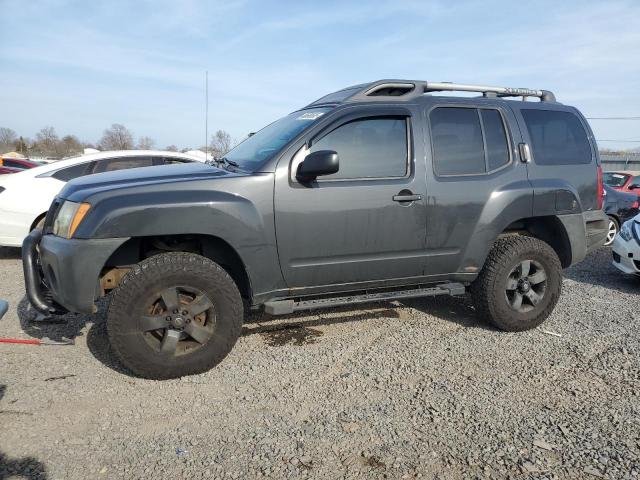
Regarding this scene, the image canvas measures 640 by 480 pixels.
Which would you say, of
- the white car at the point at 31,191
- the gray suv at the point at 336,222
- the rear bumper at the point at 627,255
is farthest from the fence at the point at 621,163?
the white car at the point at 31,191

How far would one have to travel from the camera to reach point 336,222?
3.53 m

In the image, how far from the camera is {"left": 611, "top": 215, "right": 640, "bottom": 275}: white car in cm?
586

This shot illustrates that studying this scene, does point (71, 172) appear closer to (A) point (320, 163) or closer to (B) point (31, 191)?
(B) point (31, 191)

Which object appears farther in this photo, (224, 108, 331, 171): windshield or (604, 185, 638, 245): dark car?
(604, 185, 638, 245): dark car

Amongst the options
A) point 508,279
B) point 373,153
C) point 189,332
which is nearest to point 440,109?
point 373,153

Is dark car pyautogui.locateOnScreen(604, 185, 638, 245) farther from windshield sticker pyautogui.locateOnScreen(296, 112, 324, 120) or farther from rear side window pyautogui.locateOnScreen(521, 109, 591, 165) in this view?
windshield sticker pyautogui.locateOnScreen(296, 112, 324, 120)

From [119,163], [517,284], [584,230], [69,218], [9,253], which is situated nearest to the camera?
[69,218]

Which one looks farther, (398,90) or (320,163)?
(398,90)

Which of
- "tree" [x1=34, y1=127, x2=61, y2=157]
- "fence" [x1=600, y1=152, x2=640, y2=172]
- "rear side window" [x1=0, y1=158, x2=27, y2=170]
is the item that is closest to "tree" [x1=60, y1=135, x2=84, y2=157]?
"tree" [x1=34, y1=127, x2=61, y2=157]

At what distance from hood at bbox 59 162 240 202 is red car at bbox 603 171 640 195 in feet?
40.7

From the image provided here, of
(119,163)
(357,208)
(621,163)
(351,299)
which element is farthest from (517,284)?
(621,163)

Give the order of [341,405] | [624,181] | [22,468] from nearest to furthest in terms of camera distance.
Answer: [22,468] → [341,405] → [624,181]

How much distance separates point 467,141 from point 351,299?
164 centimetres

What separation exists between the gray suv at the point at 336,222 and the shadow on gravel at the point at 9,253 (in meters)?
4.04
